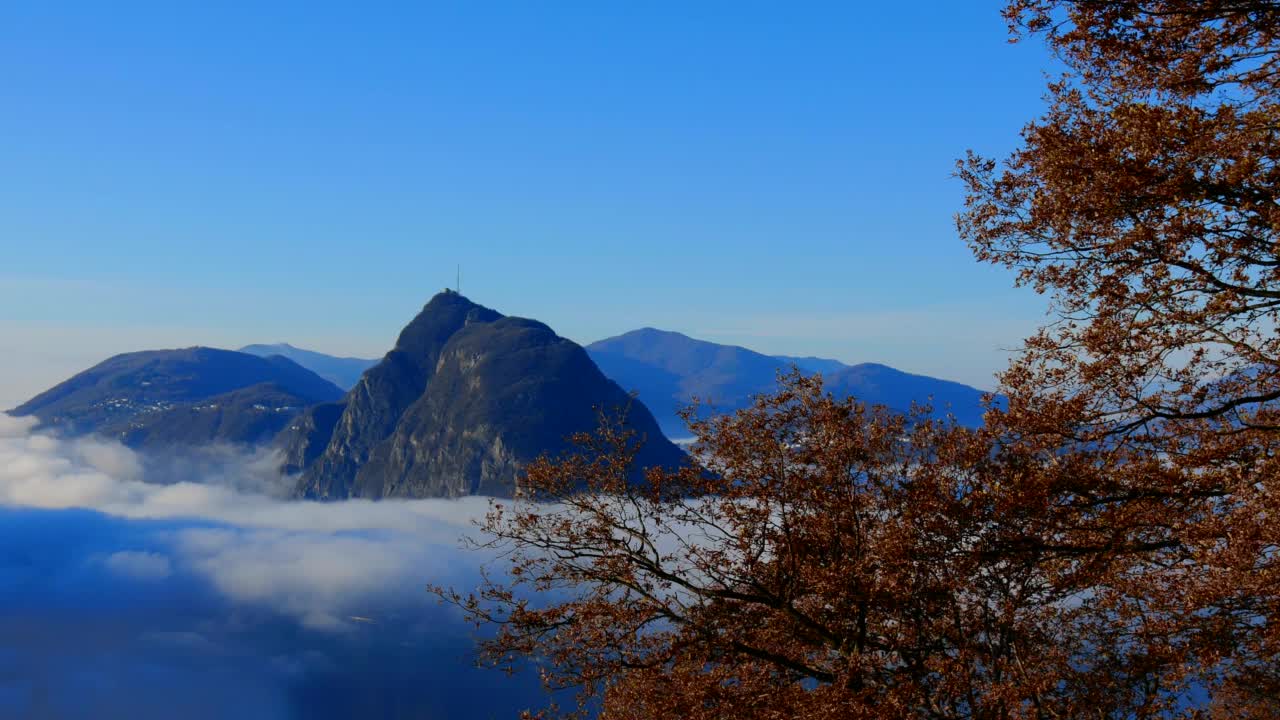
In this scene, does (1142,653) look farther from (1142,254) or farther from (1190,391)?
(1142,254)

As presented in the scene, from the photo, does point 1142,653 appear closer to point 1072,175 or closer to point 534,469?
point 1072,175

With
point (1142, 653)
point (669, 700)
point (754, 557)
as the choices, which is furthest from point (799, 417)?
point (1142, 653)

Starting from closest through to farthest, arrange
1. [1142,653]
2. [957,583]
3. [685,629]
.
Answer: [957,583] < [1142,653] < [685,629]

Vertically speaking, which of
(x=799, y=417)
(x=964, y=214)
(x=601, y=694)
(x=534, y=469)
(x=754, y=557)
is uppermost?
(x=964, y=214)

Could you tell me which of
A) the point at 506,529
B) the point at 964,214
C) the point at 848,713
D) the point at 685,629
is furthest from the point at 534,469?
the point at 964,214

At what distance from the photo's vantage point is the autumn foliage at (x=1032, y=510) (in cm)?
1318

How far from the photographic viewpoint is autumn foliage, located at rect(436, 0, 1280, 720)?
13.2m

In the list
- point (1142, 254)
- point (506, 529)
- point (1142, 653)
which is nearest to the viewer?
point (1142, 254)

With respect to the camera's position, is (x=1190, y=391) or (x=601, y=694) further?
(x=601, y=694)

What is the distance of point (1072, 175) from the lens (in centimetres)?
1412

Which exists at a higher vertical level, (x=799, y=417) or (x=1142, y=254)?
(x=1142, y=254)

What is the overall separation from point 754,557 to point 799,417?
2565 mm

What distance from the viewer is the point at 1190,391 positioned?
47.9 ft

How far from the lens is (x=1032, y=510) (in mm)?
14500
